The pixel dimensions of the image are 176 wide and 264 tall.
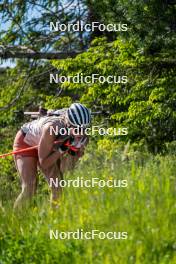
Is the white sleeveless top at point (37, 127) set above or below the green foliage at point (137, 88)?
below

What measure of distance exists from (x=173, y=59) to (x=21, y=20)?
5.68 metres

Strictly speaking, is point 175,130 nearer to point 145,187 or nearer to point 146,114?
point 146,114

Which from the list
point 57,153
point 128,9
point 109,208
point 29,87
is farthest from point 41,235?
point 29,87

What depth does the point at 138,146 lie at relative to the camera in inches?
392

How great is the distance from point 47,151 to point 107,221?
2.14 meters

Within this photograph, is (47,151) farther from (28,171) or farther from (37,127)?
(28,171)

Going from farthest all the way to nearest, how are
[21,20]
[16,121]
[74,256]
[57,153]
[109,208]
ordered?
1. [16,121]
2. [21,20]
3. [57,153]
4. [109,208]
5. [74,256]

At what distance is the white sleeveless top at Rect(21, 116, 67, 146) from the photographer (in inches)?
295
